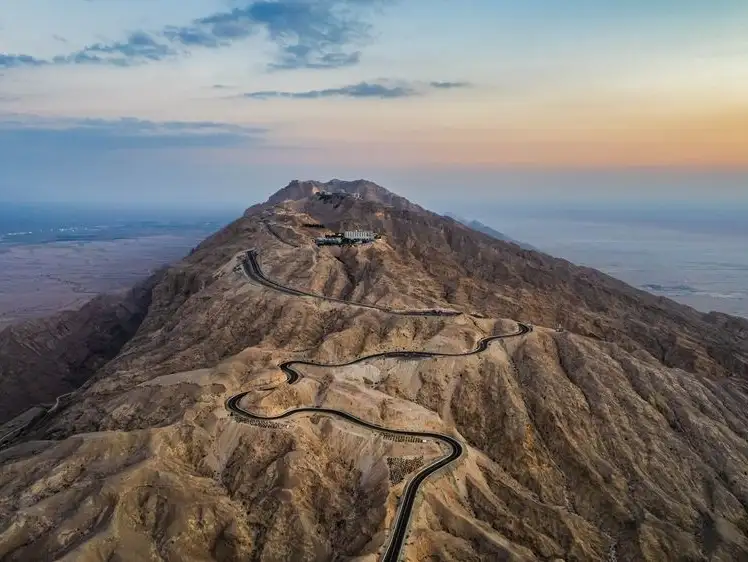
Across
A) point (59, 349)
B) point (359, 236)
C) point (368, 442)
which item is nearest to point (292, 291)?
point (359, 236)

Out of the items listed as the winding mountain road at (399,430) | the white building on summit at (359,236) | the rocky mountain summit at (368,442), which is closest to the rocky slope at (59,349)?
the rocky mountain summit at (368,442)

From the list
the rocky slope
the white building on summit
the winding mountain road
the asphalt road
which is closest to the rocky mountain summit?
the winding mountain road

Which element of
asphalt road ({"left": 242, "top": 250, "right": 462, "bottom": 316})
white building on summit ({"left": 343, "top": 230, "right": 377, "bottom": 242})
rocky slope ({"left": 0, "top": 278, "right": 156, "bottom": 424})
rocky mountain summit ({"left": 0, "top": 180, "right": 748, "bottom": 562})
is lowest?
rocky slope ({"left": 0, "top": 278, "right": 156, "bottom": 424})

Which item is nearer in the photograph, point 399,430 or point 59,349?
point 399,430

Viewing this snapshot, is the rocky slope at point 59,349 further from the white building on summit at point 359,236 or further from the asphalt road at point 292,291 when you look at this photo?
the white building on summit at point 359,236

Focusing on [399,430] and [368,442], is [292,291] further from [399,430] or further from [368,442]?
[368,442]

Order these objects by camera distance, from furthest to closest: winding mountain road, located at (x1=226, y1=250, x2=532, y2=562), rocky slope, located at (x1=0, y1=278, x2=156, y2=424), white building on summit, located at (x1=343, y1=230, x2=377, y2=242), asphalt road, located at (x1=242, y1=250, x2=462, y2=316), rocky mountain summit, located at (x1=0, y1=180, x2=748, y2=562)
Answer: white building on summit, located at (x1=343, y1=230, x2=377, y2=242), rocky slope, located at (x1=0, y1=278, x2=156, y2=424), asphalt road, located at (x1=242, y1=250, x2=462, y2=316), rocky mountain summit, located at (x1=0, y1=180, x2=748, y2=562), winding mountain road, located at (x1=226, y1=250, x2=532, y2=562)

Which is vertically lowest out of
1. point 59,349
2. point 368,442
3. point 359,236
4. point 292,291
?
point 59,349

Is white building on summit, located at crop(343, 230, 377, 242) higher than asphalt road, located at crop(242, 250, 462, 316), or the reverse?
white building on summit, located at crop(343, 230, 377, 242)

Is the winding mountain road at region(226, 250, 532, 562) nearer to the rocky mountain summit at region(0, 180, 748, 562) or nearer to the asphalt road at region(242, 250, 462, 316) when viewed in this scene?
the asphalt road at region(242, 250, 462, 316)
